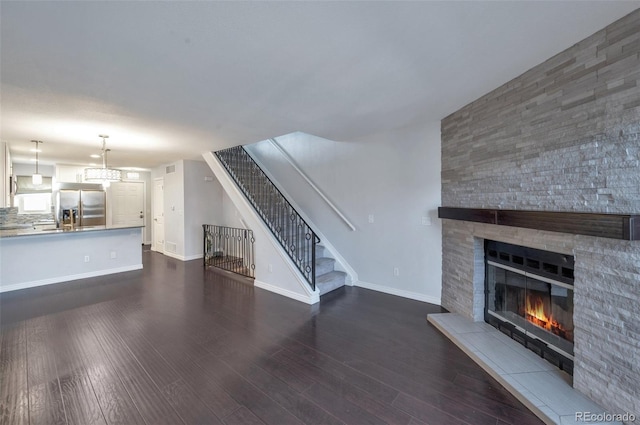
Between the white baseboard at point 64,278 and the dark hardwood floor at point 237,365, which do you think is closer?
the dark hardwood floor at point 237,365

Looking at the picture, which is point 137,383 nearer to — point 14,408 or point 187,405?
point 187,405

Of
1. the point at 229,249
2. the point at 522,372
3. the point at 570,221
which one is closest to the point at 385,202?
the point at 570,221

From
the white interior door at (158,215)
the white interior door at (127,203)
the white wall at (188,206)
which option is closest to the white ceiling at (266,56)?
the white wall at (188,206)

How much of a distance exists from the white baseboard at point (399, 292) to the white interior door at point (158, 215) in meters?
6.07

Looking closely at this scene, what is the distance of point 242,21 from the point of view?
1524 millimetres

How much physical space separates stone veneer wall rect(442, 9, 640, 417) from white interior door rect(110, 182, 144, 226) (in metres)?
9.12

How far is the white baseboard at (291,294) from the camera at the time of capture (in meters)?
3.79

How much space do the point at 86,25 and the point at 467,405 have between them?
11.7ft

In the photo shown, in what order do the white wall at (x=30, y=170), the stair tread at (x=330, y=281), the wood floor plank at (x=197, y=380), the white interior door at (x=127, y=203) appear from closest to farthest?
the wood floor plank at (x=197, y=380) < the stair tread at (x=330, y=281) < the white wall at (x=30, y=170) < the white interior door at (x=127, y=203)

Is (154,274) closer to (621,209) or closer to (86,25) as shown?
(86,25)

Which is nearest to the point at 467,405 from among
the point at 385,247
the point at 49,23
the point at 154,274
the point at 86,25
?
the point at 385,247

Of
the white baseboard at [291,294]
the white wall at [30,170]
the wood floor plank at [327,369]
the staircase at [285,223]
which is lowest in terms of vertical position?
the wood floor plank at [327,369]

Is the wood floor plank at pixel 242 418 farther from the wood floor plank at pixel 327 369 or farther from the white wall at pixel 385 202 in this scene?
the white wall at pixel 385 202

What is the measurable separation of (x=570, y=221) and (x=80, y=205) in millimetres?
10300
